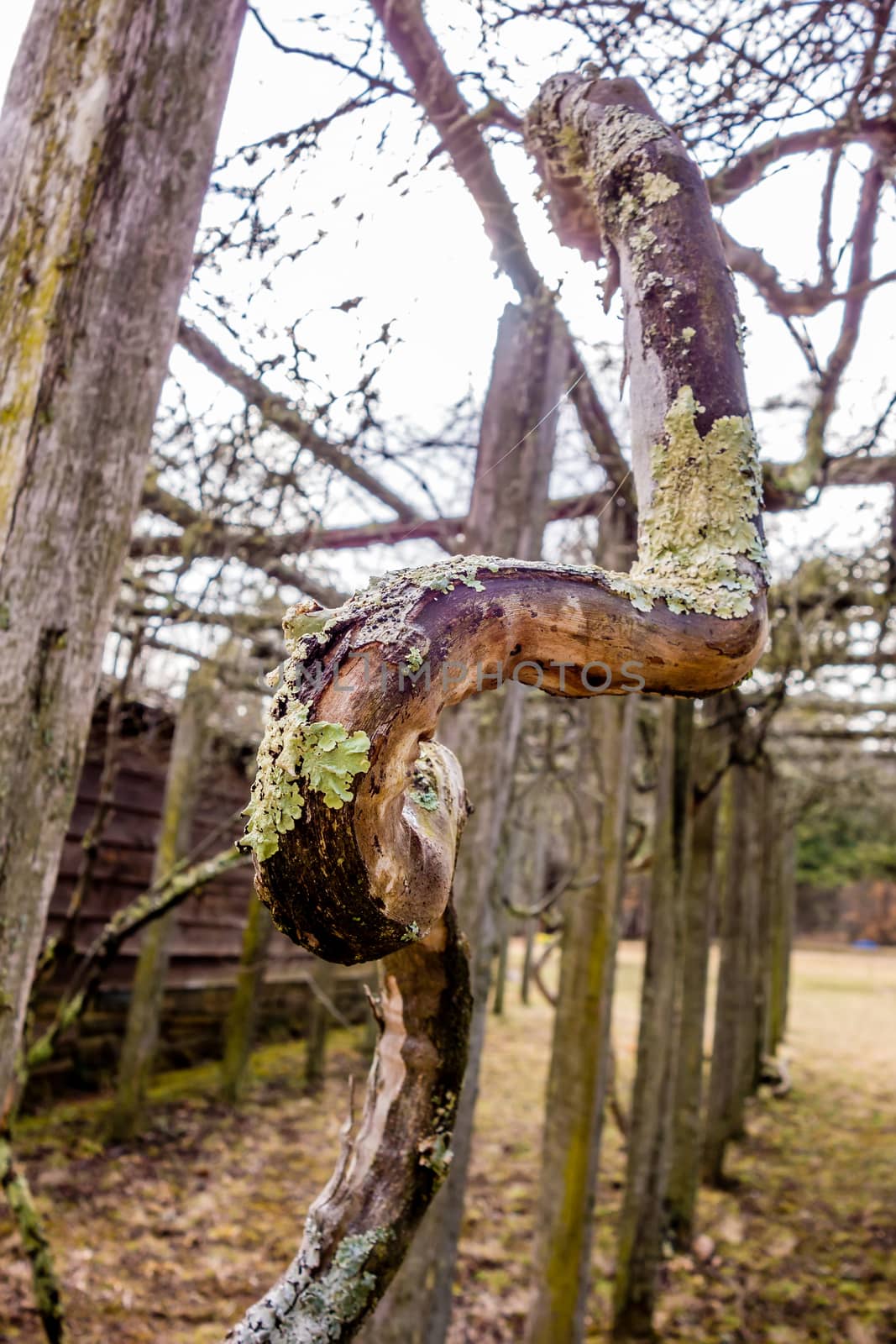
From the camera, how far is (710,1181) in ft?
20.8

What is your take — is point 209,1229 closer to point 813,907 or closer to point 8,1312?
point 8,1312

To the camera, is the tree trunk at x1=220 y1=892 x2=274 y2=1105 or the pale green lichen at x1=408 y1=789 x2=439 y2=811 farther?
the tree trunk at x1=220 y1=892 x2=274 y2=1105

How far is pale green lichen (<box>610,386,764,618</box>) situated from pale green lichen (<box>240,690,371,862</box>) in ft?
0.99

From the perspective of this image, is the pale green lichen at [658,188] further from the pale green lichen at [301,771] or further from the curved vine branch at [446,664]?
the pale green lichen at [301,771]

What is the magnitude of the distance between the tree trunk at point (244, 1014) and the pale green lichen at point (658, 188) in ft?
21.6

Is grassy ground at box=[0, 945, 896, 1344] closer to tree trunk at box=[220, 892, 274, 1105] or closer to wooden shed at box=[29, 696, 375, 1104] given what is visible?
tree trunk at box=[220, 892, 274, 1105]

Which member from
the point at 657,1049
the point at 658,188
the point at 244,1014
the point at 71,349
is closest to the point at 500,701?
the point at 71,349

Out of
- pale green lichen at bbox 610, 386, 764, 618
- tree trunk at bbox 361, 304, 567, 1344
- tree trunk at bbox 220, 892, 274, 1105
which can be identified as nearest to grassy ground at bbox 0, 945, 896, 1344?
tree trunk at bbox 220, 892, 274, 1105

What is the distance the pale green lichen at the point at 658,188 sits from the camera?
0.87 meters

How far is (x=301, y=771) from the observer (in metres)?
0.56

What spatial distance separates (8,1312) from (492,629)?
4.44 meters

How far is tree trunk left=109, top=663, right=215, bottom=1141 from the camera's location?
5871 mm

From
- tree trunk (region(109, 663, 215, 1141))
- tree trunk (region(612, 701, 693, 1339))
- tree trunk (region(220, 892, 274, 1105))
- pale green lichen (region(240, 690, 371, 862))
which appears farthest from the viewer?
tree trunk (region(220, 892, 274, 1105))

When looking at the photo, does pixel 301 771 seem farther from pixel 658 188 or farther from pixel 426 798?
pixel 658 188
